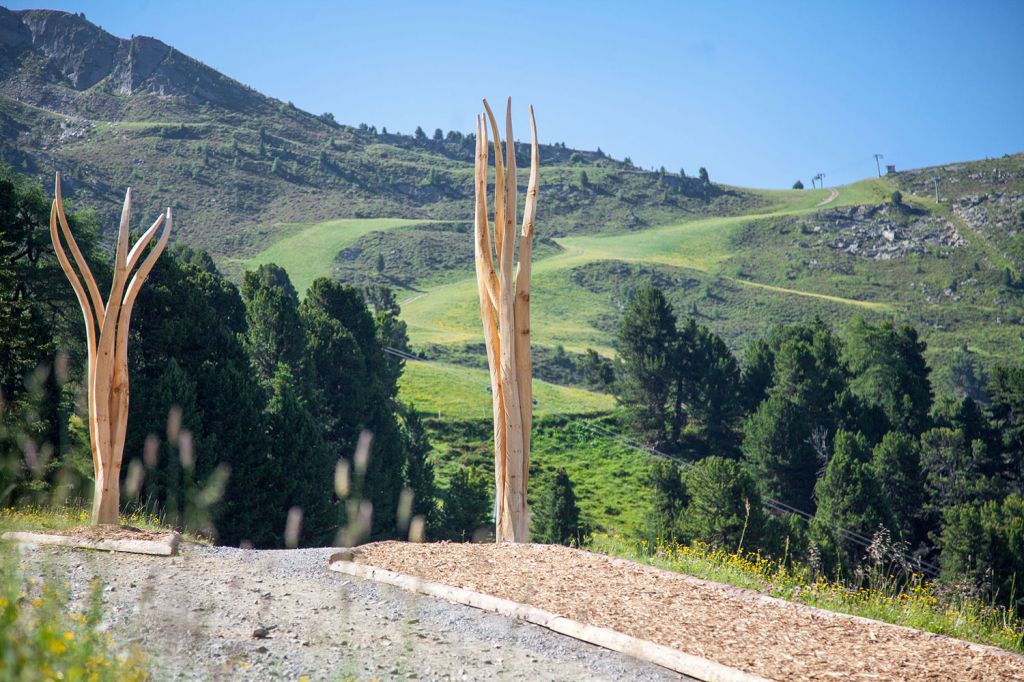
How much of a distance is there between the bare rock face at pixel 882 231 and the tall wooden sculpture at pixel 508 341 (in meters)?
103

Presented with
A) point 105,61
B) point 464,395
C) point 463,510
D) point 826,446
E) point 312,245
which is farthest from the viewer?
point 105,61

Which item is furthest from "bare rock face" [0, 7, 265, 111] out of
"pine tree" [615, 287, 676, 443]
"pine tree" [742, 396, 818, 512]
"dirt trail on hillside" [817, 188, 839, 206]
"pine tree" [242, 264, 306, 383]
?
"pine tree" [742, 396, 818, 512]

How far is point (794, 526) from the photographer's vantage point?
32.8 meters

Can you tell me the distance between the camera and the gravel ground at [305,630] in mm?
4992

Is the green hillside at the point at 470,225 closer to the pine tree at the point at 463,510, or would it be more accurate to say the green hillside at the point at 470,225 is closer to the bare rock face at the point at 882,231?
the bare rock face at the point at 882,231

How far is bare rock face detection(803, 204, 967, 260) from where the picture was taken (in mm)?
105500

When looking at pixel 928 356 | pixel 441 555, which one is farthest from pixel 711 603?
pixel 928 356

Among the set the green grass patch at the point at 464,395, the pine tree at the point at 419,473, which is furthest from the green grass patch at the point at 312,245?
the pine tree at the point at 419,473

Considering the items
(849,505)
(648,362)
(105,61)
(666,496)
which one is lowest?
(666,496)

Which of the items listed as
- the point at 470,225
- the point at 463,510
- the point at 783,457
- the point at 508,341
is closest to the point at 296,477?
the point at 463,510

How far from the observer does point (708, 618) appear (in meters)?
6.58

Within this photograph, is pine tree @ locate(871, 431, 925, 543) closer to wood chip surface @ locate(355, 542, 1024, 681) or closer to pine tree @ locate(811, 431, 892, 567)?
pine tree @ locate(811, 431, 892, 567)

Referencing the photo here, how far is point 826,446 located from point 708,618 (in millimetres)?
39260

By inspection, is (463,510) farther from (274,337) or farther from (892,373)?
(892,373)
